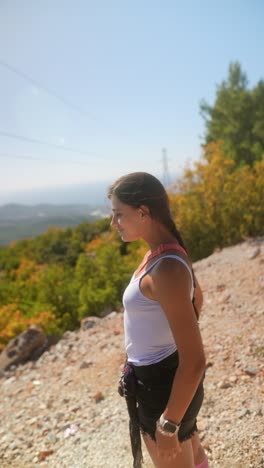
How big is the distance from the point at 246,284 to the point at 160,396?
4.46 m

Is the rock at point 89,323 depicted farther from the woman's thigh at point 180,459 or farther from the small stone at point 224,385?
the woman's thigh at point 180,459

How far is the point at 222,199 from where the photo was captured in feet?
32.7

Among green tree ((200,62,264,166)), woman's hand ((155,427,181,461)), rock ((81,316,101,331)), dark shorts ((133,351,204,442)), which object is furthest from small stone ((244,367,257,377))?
green tree ((200,62,264,166))

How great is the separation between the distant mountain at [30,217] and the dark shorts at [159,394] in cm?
7334

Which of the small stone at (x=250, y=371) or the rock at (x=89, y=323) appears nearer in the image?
the small stone at (x=250, y=371)

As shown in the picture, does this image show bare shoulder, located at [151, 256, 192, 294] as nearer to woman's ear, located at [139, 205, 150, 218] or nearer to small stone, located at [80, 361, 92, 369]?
woman's ear, located at [139, 205, 150, 218]

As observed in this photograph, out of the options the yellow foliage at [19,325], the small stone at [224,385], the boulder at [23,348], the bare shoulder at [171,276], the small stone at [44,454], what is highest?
the bare shoulder at [171,276]

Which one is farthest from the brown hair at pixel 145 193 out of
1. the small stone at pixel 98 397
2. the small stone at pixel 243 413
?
the small stone at pixel 98 397

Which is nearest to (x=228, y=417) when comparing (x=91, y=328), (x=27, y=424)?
(x=27, y=424)

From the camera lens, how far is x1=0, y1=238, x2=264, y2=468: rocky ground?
2484 millimetres

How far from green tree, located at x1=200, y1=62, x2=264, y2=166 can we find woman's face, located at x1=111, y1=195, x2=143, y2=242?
16398mm

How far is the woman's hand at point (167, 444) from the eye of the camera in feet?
3.86

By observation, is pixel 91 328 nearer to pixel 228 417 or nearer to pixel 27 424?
pixel 27 424

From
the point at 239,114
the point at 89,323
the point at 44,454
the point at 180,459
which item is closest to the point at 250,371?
the point at 44,454
